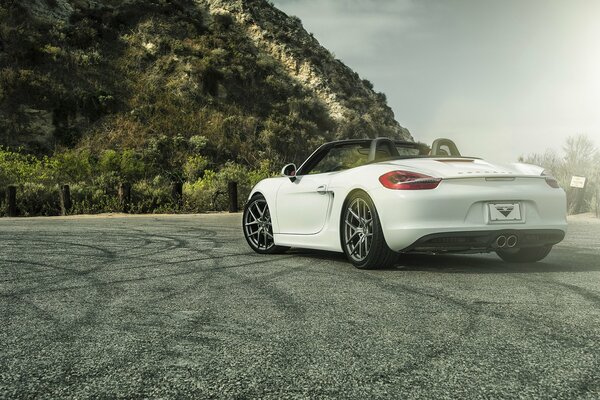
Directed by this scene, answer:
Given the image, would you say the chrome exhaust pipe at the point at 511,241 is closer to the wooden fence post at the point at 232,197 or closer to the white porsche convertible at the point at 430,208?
the white porsche convertible at the point at 430,208

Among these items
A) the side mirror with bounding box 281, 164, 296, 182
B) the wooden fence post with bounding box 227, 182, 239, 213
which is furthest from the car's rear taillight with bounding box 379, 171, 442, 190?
the wooden fence post with bounding box 227, 182, 239, 213

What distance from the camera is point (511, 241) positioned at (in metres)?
6.05

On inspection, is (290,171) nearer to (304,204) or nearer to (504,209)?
(304,204)

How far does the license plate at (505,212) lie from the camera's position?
6000mm

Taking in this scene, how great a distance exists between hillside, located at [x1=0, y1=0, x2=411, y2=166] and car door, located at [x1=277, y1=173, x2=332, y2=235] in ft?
95.0

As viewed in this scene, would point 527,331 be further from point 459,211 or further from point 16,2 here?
point 16,2

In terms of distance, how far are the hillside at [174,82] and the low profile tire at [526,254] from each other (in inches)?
1175

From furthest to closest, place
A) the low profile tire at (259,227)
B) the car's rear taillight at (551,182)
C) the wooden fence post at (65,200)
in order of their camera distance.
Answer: the wooden fence post at (65,200) → the low profile tire at (259,227) → the car's rear taillight at (551,182)

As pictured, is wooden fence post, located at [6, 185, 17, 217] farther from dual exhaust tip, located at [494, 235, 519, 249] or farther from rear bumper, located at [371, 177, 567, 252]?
dual exhaust tip, located at [494, 235, 519, 249]

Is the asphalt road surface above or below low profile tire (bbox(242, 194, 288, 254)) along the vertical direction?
below

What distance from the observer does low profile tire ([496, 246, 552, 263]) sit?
708 cm

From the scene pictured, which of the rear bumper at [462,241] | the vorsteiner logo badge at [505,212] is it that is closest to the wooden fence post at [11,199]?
the rear bumper at [462,241]

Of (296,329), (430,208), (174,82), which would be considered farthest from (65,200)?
(174,82)

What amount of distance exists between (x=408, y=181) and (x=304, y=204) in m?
1.65
